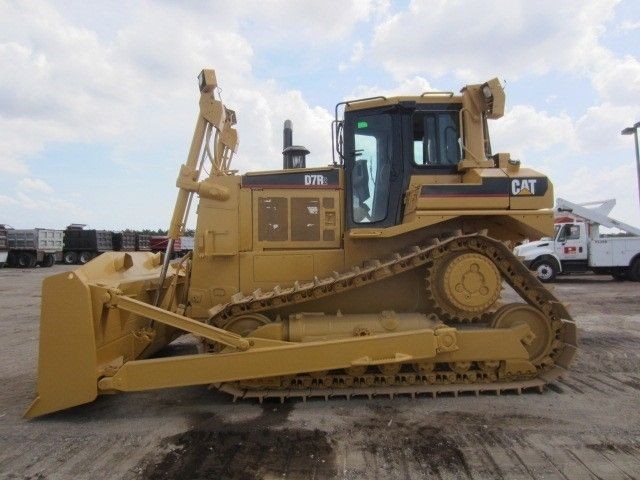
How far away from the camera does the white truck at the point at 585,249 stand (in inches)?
722

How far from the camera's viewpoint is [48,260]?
1213 inches

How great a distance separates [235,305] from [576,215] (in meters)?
18.5

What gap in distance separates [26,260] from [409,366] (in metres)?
31.4

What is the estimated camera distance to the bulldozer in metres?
4.68

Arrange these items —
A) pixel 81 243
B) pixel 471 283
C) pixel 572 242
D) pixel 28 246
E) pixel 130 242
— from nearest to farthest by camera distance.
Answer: pixel 471 283, pixel 572 242, pixel 28 246, pixel 81 243, pixel 130 242

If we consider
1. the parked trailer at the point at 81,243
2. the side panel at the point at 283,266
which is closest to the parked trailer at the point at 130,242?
the parked trailer at the point at 81,243

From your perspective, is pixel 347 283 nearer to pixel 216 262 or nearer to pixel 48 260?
pixel 216 262

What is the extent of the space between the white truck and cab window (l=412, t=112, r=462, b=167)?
46.4ft

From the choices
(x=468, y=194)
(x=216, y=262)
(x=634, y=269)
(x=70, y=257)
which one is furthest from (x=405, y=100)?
(x=70, y=257)

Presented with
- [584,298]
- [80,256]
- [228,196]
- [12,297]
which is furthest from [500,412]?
[80,256]

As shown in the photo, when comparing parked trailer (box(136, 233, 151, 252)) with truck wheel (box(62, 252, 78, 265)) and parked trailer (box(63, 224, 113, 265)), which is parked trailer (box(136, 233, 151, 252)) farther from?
truck wheel (box(62, 252, 78, 265))

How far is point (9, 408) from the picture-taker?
5035 millimetres

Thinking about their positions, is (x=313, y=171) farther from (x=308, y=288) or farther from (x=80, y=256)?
(x=80, y=256)

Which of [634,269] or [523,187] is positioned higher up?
[523,187]
